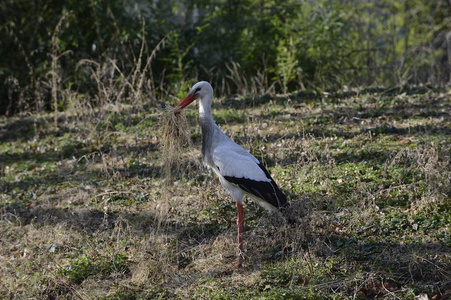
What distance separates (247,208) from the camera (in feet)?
23.6

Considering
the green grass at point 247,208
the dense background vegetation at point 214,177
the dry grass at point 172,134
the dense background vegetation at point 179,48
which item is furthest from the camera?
the dense background vegetation at point 179,48

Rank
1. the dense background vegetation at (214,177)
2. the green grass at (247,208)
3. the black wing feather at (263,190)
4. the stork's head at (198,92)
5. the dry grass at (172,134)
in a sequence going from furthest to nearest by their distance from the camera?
1. the stork's head at (198,92)
2. the dry grass at (172,134)
3. the black wing feather at (263,190)
4. the dense background vegetation at (214,177)
5. the green grass at (247,208)

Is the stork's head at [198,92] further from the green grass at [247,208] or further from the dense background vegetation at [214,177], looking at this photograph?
the green grass at [247,208]

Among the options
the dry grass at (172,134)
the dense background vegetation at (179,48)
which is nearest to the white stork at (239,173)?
the dry grass at (172,134)

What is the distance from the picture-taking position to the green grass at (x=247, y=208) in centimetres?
561

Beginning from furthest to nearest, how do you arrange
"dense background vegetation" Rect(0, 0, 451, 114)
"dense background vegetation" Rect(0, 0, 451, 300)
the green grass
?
1. "dense background vegetation" Rect(0, 0, 451, 114)
2. "dense background vegetation" Rect(0, 0, 451, 300)
3. the green grass

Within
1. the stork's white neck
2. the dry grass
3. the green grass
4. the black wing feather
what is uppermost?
the stork's white neck

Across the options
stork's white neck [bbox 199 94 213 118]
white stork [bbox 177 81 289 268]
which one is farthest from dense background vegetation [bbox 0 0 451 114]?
white stork [bbox 177 81 289 268]

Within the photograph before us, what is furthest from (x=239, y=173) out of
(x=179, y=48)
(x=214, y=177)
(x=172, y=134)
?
(x=179, y=48)

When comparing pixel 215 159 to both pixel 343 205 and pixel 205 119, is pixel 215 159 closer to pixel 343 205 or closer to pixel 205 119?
pixel 205 119

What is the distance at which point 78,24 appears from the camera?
12.6 m

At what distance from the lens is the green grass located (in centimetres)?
561

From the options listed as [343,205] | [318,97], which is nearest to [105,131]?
[318,97]

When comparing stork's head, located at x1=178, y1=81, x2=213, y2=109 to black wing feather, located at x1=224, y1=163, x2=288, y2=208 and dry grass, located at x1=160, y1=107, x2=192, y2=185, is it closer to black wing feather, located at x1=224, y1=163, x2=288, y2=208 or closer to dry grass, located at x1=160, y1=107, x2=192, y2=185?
dry grass, located at x1=160, y1=107, x2=192, y2=185
